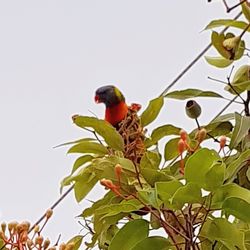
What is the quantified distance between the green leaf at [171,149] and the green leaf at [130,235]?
0.15 meters

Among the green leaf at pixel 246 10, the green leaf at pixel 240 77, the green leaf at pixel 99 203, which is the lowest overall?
the green leaf at pixel 99 203

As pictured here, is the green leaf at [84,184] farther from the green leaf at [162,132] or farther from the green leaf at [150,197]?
the green leaf at [150,197]

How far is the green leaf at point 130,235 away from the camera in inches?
20.7

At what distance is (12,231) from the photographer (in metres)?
0.57

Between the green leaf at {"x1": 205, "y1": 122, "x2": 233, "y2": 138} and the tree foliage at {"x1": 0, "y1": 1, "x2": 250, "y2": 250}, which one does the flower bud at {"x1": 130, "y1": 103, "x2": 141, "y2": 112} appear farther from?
the green leaf at {"x1": 205, "y1": 122, "x2": 233, "y2": 138}

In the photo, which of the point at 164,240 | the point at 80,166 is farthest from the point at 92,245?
the point at 164,240

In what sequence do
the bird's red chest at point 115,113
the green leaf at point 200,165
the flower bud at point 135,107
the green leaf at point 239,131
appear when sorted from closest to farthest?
the green leaf at point 200,165, the green leaf at point 239,131, the flower bud at point 135,107, the bird's red chest at point 115,113

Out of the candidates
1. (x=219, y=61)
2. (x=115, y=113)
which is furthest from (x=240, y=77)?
(x=115, y=113)

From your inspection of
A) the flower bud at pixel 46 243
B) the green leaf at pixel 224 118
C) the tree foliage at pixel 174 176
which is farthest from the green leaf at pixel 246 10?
the flower bud at pixel 46 243

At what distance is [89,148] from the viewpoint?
26.6 inches

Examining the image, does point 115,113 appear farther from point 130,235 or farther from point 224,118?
point 130,235

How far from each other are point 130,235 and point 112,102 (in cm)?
60

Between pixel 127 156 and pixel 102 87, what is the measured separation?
561 mm

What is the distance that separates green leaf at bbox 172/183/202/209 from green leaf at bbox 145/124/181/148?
7.5 inches
